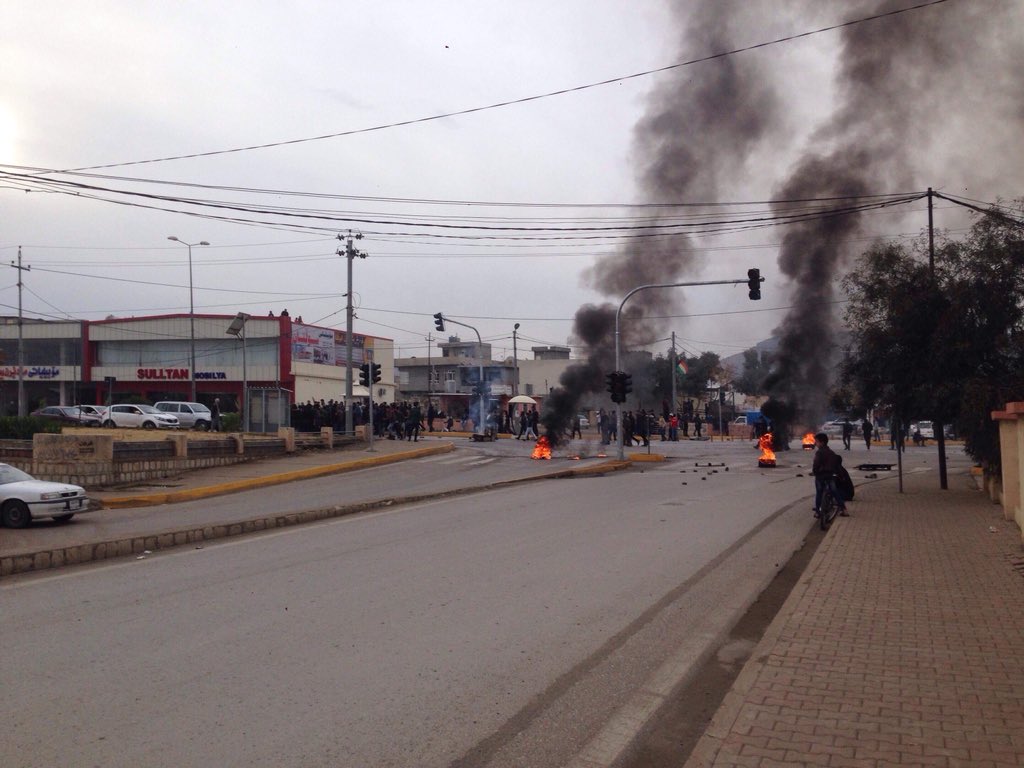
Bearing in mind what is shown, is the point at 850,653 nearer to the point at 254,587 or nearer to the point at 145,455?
the point at 254,587

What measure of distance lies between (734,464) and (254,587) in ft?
75.2

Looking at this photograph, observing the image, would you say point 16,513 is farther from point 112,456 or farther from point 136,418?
point 136,418

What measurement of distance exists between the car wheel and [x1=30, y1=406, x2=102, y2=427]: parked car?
2604cm

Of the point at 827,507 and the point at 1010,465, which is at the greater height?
the point at 1010,465

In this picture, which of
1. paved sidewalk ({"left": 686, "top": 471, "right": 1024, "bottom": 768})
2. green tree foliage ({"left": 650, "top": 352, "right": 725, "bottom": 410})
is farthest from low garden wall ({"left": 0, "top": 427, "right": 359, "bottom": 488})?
green tree foliage ({"left": 650, "top": 352, "right": 725, "bottom": 410})

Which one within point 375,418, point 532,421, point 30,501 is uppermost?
point 375,418

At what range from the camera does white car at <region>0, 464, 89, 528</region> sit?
14625 millimetres

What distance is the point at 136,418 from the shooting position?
39.8m

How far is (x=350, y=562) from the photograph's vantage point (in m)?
10.3

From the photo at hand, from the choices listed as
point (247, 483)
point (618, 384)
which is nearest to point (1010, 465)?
point (247, 483)

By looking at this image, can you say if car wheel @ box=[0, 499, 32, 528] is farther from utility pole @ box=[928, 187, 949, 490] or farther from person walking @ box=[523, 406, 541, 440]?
person walking @ box=[523, 406, 541, 440]

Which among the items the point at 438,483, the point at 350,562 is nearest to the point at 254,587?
the point at 350,562

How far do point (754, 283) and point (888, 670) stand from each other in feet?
68.9

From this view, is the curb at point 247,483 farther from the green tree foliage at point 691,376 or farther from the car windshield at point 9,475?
the green tree foliage at point 691,376
